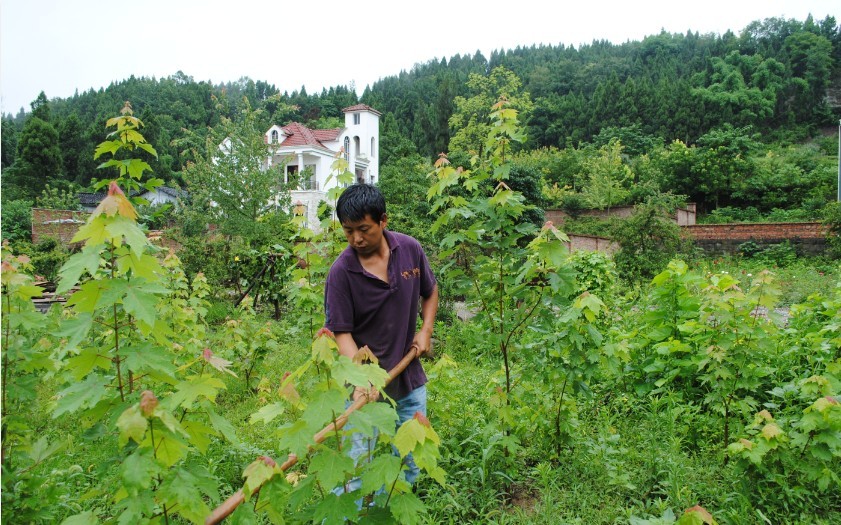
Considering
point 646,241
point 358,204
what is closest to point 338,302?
point 358,204

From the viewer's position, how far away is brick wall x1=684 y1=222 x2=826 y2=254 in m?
15.1

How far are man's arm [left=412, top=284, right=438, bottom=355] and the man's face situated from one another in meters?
0.51

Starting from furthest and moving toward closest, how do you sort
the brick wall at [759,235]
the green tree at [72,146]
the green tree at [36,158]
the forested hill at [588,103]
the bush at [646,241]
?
the green tree at [72,146] < the forested hill at [588,103] < the green tree at [36,158] < the brick wall at [759,235] < the bush at [646,241]

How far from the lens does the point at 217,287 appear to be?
345 inches

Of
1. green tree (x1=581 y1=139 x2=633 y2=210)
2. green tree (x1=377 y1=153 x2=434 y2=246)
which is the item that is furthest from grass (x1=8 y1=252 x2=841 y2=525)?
green tree (x1=581 y1=139 x2=633 y2=210)

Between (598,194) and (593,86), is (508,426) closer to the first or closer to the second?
(598,194)

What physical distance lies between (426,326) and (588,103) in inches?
1879

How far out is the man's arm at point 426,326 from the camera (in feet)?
8.57

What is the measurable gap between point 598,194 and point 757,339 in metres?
22.5

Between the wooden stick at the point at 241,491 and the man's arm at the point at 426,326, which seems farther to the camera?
the man's arm at the point at 426,326

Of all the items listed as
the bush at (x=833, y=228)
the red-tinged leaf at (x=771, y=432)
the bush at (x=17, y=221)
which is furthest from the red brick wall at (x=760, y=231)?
the bush at (x=17, y=221)

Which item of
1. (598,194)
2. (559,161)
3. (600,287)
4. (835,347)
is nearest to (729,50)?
(559,161)

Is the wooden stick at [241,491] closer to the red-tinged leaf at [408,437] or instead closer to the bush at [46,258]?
the red-tinged leaf at [408,437]

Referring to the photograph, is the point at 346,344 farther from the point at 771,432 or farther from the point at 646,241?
the point at 646,241
